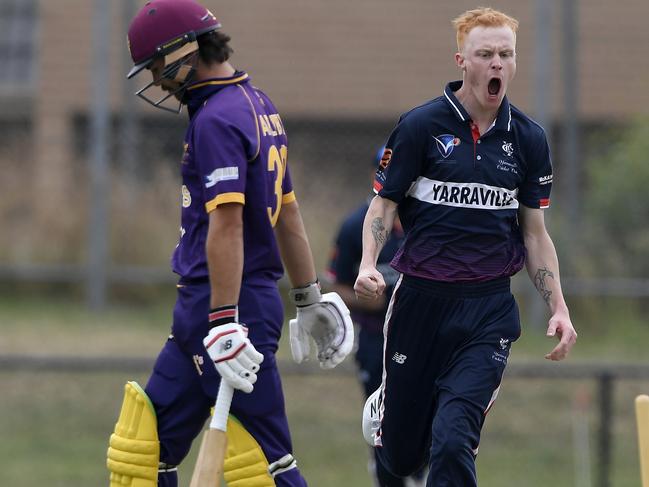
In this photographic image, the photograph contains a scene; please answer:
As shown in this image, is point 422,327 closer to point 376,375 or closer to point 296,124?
point 376,375

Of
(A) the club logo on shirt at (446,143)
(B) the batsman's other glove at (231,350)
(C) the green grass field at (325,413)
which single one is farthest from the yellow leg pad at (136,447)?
(C) the green grass field at (325,413)

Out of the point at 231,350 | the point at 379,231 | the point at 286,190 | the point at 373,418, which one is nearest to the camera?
the point at 231,350

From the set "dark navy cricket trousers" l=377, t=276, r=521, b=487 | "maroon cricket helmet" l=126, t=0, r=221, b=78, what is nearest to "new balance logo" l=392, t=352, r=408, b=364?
"dark navy cricket trousers" l=377, t=276, r=521, b=487

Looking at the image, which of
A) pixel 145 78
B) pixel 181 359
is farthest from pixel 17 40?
pixel 181 359

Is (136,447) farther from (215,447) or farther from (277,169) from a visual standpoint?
(277,169)

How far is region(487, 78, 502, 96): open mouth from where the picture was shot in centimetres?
540

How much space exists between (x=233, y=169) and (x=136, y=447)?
1196 mm

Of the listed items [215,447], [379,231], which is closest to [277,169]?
[379,231]

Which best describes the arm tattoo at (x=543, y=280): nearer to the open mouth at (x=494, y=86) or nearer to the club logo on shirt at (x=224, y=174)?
the open mouth at (x=494, y=86)

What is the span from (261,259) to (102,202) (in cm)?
523

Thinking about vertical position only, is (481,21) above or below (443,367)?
above

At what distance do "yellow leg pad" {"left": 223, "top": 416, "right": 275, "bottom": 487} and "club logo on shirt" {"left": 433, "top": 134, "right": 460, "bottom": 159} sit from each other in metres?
1.35

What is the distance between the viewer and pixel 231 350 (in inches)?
205

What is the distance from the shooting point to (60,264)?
10977 millimetres
